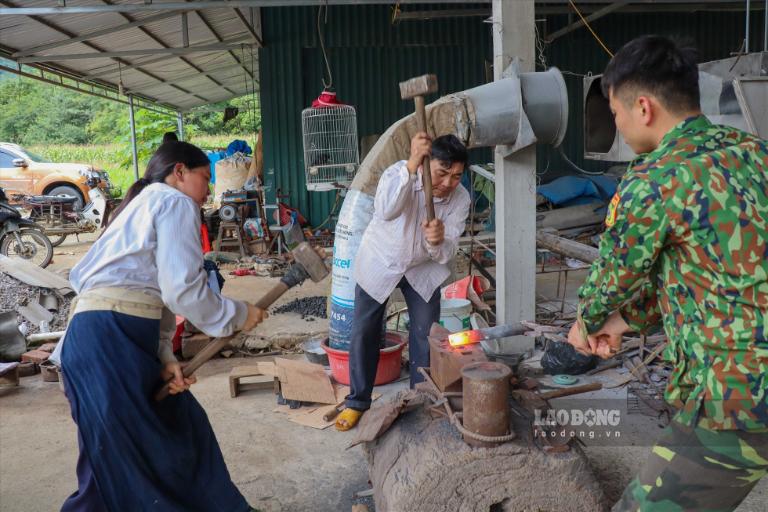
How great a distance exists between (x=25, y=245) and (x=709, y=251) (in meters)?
10.6

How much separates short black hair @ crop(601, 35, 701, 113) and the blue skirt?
1921 millimetres

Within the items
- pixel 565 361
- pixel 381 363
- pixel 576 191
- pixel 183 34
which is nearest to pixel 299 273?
pixel 381 363

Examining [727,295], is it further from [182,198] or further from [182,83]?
[182,83]

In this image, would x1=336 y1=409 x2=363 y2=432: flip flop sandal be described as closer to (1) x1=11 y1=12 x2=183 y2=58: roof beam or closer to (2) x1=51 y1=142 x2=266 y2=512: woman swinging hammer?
(2) x1=51 y1=142 x2=266 y2=512: woman swinging hammer

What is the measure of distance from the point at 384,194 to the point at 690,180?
211cm

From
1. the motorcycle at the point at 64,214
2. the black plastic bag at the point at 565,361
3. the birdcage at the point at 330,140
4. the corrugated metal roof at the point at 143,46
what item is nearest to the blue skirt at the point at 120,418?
the black plastic bag at the point at 565,361

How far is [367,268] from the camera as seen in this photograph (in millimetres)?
3727

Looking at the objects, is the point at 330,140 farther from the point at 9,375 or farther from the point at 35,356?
the point at 9,375

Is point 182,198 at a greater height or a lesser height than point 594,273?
greater

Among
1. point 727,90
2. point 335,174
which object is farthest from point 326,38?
point 727,90

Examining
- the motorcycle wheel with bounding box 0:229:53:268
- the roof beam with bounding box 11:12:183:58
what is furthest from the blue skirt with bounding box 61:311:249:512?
the motorcycle wheel with bounding box 0:229:53:268

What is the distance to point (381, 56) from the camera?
11.5 m

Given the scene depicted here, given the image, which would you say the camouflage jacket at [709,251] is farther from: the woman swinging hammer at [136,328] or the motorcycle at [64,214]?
the motorcycle at [64,214]

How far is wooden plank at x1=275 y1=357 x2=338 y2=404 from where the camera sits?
4391 millimetres
